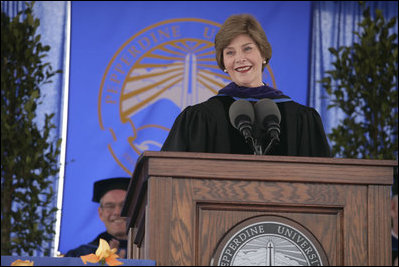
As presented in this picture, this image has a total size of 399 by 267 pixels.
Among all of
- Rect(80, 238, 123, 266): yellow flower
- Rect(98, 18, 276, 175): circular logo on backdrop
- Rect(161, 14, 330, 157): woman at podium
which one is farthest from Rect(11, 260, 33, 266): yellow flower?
Rect(98, 18, 276, 175): circular logo on backdrop

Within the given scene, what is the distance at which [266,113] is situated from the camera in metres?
2.38

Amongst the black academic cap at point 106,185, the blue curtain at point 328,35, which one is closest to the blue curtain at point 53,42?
the black academic cap at point 106,185

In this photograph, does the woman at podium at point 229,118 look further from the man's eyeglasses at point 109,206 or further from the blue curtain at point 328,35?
the blue curtain at point 328,35

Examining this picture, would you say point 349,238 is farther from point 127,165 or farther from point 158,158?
point 127,165

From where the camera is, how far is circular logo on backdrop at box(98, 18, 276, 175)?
20.9 feet

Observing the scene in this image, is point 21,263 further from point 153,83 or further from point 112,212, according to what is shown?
point 153,83

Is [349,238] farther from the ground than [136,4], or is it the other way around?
[136,4]

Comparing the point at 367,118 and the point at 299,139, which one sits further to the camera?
the point at 367,118

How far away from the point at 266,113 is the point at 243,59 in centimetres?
91

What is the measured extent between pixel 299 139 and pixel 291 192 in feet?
3.57

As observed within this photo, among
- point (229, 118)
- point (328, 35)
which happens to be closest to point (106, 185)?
point (328, 35)

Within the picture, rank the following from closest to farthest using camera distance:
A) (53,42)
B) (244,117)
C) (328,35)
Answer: (244,117)
(53,42)
(328,35)

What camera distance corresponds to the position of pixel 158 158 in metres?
2.05

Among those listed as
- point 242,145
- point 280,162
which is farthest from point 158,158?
point 242,145
